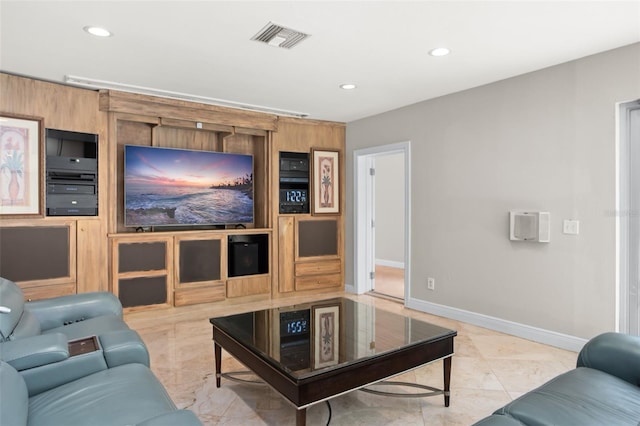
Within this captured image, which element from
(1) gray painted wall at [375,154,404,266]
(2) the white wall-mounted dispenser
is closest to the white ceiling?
(2) the white wall-mounted dispenser

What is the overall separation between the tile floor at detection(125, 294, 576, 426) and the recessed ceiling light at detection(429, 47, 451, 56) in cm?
248

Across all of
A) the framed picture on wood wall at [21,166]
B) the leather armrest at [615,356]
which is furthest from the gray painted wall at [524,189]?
the framed picture on wood wall at [21,166]

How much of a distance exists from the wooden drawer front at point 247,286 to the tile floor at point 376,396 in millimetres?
923

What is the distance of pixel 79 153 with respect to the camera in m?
4.14

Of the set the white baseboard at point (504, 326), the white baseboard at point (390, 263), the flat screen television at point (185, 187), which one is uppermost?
the flat screen television at point (185, 187)

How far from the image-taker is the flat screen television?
442cm

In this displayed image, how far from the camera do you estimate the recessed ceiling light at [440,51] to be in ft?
10.2

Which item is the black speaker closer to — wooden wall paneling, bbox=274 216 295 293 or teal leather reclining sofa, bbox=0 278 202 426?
wooden wall paneling, bbox=274 216 295 293

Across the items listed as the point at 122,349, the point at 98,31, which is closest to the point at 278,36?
the point at 98,31

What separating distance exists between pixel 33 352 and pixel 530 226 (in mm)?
3774

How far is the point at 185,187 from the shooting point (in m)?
4.76

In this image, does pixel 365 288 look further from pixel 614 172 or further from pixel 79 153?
pixel 79 153

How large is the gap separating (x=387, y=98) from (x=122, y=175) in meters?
3.16

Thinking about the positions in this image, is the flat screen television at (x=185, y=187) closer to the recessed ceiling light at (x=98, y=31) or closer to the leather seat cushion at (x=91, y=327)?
the recessed ceiling light at (x=98, y=31)
